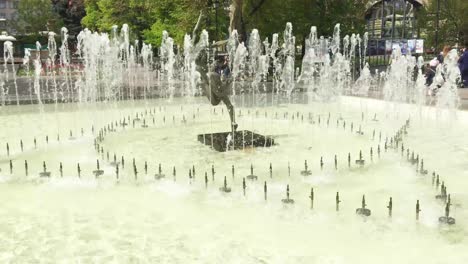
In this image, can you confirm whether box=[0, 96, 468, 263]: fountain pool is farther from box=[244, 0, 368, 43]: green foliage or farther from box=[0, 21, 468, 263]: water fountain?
box=[244, 0, 368, 43]: green foliage

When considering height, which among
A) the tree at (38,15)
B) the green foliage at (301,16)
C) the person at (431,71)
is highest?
the tree at (38,15)

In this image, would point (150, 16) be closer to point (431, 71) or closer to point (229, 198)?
point (431, 71)

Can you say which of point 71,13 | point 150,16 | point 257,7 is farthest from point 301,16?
point 71,13

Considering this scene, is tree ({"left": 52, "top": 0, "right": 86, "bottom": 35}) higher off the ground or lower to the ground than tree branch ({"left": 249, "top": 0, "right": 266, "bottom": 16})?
higher

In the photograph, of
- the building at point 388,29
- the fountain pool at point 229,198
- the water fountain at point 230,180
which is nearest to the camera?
the fountain pool at point 229,198

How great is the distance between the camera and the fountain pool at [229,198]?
6.66 meters

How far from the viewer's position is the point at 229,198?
8656mm

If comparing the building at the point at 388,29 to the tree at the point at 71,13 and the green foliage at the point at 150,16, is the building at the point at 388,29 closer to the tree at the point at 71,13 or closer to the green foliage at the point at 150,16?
the green foliage at the point at 150,16

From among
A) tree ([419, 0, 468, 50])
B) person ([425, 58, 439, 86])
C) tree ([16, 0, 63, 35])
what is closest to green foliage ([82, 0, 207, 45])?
person ([425, 58, 439, 86])

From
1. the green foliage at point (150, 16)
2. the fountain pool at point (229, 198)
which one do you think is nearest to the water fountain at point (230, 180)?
the fountain pool at point (229, 198)

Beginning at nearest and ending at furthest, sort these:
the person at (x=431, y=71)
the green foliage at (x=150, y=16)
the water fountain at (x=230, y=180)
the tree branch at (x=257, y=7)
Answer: the water fountain at (x=230, y=180), the person at (x=431, y=71), the tree branch at (x=257, y=7), the green foliage at (x=150, y=16)

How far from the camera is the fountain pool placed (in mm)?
6660

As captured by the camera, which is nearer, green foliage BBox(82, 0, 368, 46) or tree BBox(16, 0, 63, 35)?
green foliage BBox(82, 0, 368, 46)

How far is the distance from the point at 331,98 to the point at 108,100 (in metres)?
9.70
